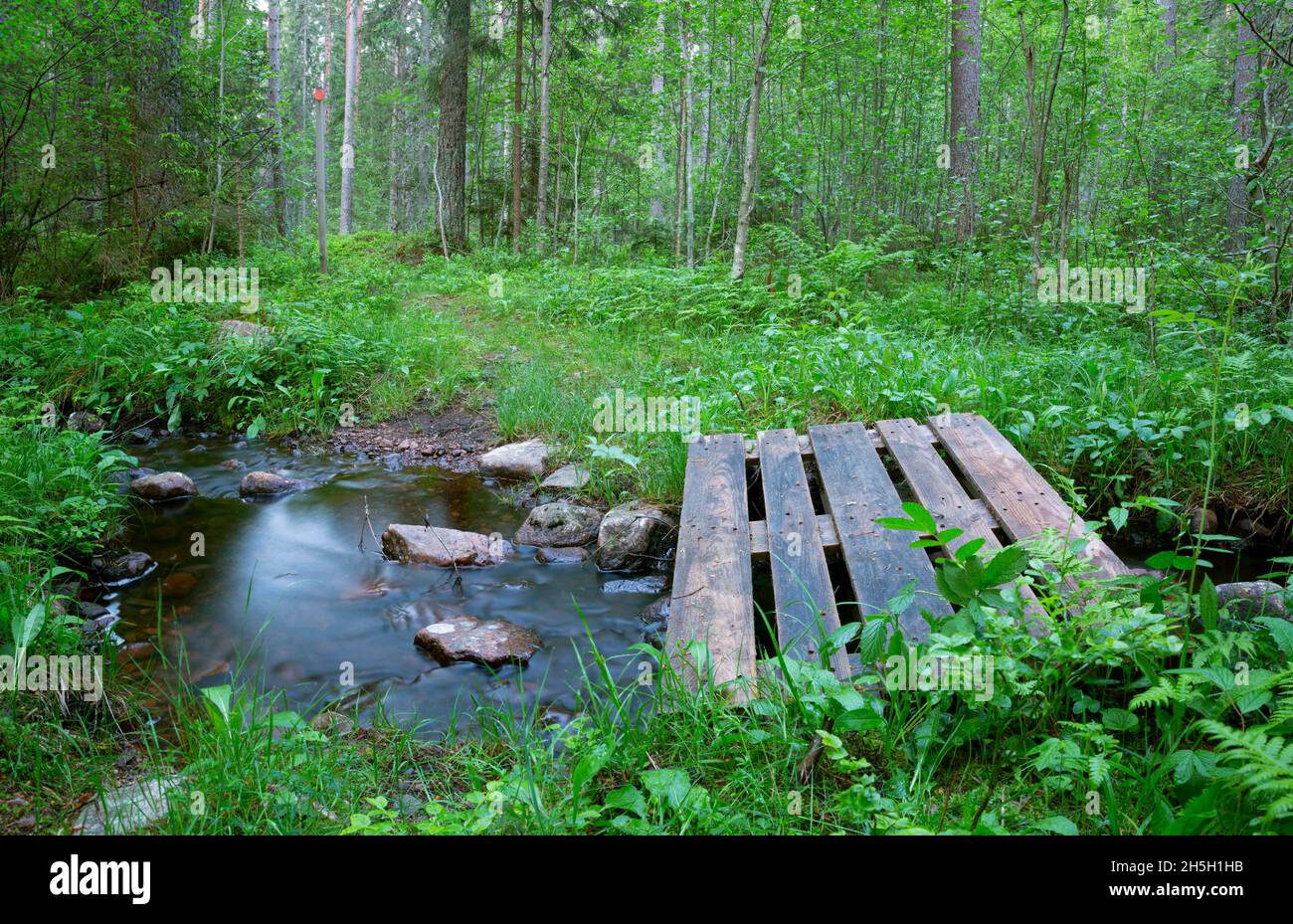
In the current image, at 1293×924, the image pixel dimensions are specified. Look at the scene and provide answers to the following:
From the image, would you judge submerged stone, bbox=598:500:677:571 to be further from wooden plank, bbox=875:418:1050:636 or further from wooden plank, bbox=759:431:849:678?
wooden plank, bbox=875:418:1050:636

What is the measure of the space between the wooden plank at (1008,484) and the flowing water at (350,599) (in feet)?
6.41

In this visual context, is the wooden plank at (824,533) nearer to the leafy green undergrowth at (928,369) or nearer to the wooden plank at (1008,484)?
A: the wooden plank at (1008,484)

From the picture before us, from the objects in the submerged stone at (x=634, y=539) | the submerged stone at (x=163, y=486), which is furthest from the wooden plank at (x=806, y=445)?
the submerged stone at (x=163, y=486)

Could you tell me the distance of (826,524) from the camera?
12.6 ft

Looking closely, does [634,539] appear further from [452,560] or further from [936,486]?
[936,486]

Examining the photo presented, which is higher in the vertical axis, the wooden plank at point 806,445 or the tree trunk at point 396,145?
the tree trunk at point 396,145

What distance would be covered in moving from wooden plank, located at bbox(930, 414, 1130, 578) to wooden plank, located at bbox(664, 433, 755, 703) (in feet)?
4.27

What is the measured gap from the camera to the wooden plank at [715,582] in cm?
265

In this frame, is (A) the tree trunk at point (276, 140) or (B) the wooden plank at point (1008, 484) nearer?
(B) the wooden plank at point (1008, 484)

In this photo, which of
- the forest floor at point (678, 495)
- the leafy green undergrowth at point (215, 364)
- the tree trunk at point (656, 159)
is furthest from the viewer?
the tree trunk at point (656, 159)

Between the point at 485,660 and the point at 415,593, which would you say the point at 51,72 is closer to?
the point at 415,593

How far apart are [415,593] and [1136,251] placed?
322 inches

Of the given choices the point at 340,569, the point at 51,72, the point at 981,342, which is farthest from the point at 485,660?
the point at 51,72
